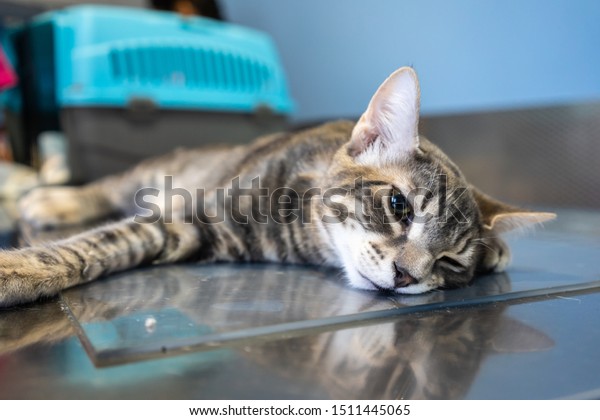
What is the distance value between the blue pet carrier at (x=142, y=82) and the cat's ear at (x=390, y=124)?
158 centimetres

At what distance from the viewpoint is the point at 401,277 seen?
39.9 inches

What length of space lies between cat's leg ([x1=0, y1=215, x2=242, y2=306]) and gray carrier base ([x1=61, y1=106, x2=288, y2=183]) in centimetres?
130

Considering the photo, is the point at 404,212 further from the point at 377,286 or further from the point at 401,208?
the point at 377,286

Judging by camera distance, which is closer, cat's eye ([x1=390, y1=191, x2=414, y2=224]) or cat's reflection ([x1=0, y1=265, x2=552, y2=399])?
cat's reflection ([x1=0, y1=265, x2=552, y2=399])

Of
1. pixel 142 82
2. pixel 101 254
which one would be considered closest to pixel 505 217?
pixel 101 254

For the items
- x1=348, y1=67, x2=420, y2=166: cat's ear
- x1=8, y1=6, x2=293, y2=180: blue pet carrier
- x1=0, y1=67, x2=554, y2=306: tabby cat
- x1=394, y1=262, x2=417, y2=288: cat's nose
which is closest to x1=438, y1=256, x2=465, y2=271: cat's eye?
x1=0, y1=67, x2=554, y2=306: tabby cat

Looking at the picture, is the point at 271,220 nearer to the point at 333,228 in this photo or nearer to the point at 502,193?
the point at 333,228

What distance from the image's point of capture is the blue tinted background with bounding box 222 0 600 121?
1.98 m

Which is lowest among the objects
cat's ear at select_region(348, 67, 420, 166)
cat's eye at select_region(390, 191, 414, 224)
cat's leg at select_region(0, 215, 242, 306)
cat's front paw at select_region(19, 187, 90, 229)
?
cat's front paw at select_region(19, 187, 90, 229)

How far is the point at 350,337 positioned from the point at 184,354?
24 cm

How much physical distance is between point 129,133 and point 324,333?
6.67 ft

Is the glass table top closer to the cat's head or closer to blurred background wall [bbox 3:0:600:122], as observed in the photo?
the cat's head

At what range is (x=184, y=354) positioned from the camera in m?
0.70
